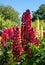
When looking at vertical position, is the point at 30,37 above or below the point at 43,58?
above

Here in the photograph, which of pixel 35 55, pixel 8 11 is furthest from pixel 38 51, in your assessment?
pixel 8 11

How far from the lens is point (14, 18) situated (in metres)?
71.5

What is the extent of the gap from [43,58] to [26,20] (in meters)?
0.88

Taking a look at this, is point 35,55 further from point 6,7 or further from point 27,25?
point 6,7

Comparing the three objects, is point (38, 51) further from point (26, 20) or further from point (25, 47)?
point (26, 20)

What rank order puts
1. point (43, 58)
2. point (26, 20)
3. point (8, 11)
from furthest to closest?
point (8, 11) < point (26, 20) < point (43, 58)

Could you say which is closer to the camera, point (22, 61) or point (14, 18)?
point (22, 61)

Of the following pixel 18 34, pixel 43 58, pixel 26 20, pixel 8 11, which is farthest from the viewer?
pixel 8 11

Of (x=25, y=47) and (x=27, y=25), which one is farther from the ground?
(x=27, y=25)

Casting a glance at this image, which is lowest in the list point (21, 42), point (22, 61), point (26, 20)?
point (22, 61)

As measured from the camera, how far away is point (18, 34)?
6266 mm

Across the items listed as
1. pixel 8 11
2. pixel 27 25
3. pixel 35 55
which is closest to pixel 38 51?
pixel 35 55

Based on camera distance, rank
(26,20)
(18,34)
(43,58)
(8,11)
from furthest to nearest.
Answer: (8,11) → (18,34) → (26,20) → (43,58)

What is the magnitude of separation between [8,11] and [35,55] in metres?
64.5
